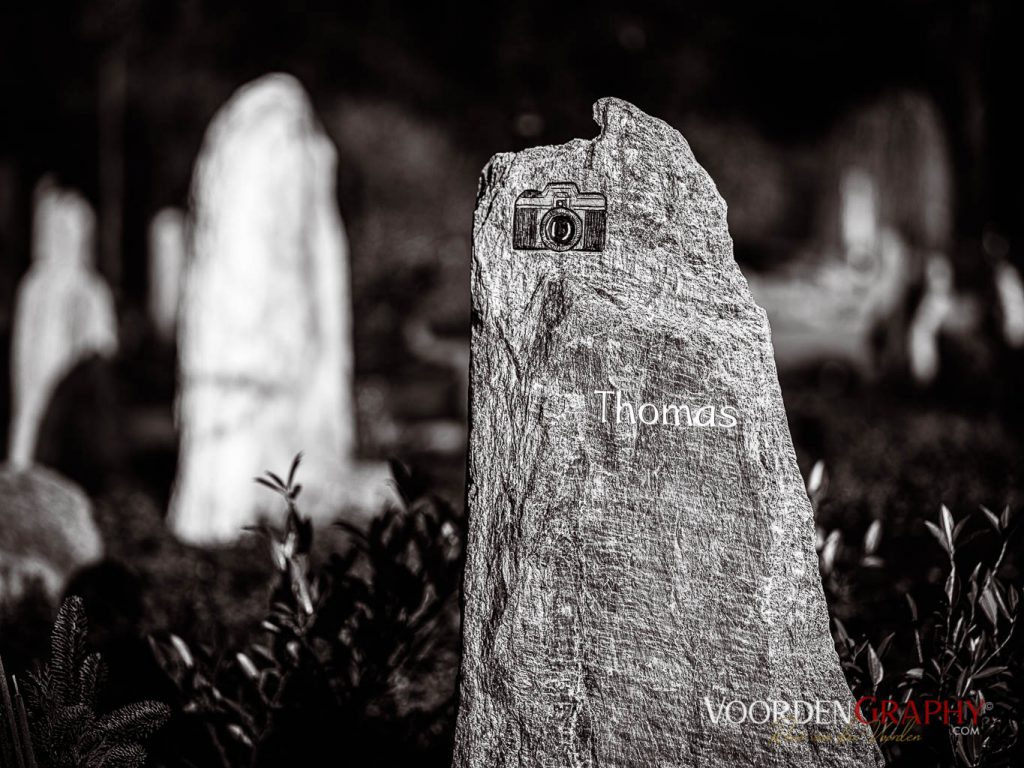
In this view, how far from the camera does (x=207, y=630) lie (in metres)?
3.98

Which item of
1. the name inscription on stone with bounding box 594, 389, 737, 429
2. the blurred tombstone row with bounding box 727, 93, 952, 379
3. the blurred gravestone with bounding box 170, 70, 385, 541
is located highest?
the blurred tombstone row with bounding box 727, 93, 952, 379

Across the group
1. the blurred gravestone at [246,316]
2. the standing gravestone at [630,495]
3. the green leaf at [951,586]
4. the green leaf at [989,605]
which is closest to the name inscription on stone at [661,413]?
the standing gravestone at [630,495]

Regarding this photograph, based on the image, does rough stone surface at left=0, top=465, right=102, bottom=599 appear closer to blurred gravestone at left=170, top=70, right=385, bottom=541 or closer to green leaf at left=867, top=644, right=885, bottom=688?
blurred gravestone at left=170, top=70, right=385, bottom=541

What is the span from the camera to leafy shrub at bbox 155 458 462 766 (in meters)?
3.05

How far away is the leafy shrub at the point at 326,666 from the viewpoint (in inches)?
120

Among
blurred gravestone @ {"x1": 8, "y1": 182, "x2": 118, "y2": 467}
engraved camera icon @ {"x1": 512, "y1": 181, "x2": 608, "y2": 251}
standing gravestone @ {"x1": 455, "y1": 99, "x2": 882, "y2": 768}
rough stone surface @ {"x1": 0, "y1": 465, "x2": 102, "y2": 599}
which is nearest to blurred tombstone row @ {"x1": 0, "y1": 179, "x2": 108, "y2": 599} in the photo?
blurred gravestone @ {"x1": 8, "y1": 182, "x2": 118, "y2": 467}

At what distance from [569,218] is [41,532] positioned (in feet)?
11.7

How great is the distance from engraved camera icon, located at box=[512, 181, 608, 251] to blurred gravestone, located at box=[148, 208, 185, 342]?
13.2m

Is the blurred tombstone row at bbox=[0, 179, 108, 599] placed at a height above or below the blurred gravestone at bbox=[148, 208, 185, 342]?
below

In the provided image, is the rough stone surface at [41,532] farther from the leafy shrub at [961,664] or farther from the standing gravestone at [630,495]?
the leafy shrub at [961,664]

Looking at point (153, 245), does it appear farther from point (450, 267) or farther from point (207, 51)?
point (450, 267)

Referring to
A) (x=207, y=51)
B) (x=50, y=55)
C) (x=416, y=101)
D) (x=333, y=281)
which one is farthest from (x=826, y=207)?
(x=333, y=281)

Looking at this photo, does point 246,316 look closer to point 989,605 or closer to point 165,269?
point 989,605

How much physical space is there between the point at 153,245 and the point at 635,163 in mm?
14895
